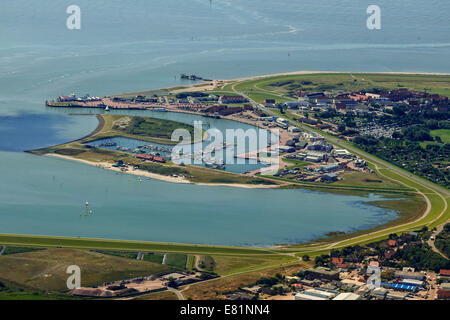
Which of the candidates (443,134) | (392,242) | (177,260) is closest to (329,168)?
(392,242)

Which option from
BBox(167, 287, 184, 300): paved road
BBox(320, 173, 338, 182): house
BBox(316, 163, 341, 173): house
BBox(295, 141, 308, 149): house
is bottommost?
BBox(167, 287, 184, 300): paved road

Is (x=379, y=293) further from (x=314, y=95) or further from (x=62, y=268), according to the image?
(x=314, y=95)

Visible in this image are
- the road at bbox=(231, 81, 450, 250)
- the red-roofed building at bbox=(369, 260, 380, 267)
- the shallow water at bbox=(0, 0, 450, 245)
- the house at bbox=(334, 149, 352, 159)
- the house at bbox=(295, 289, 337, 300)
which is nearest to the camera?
the house at bbox=(295, 289, 337, 300)

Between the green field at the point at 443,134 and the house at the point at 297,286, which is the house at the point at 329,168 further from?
the house at the point at 297,286

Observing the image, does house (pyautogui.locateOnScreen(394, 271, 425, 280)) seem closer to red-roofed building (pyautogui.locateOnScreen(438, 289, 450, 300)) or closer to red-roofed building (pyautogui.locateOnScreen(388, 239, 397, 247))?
red-roofed building (pyautogui.locateOnScreen(438, 289, 450, 300))

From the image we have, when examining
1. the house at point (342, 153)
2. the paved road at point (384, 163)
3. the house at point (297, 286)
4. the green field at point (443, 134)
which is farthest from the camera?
the green field at point (443, 134)

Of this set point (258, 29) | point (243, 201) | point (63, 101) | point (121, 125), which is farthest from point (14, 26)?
point (243, 201)

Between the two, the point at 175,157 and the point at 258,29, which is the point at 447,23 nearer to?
the point at 258,29

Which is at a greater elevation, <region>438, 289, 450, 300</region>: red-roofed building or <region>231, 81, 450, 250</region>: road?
<region>231, 81, 450, 250</region>: road

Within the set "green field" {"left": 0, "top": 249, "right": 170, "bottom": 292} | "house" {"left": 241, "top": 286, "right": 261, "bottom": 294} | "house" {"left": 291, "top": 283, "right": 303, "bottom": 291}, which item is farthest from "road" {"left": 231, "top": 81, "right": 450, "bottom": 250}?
"green field" {"left": 0, "top": 249, "right": 170, "bottom": 292}

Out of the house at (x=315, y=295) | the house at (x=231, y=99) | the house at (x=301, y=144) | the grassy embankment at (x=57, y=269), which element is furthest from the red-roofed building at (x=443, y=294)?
the house at (x=231, y=99)

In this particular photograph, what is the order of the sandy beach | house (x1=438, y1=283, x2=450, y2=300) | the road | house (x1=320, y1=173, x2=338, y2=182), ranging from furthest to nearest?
house (x1=320, y1=173, x2=338, y2=182) < the sandy beach < the road < house (x1=438, y1=283, x2=450, y2=300)
